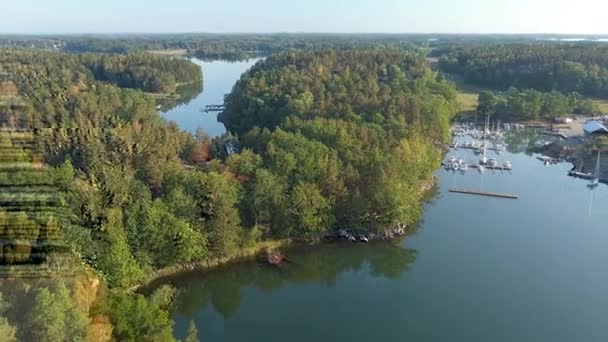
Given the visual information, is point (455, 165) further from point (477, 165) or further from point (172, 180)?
point (172, 180)

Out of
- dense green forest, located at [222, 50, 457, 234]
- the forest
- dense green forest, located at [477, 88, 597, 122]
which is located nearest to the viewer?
the forest

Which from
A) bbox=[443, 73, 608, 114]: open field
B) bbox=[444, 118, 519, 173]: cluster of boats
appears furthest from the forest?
bbox=[443, 73, 608, 114]: open field

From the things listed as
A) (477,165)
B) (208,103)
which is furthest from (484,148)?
(208,103)

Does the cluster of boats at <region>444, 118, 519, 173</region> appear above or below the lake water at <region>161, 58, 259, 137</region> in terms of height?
below

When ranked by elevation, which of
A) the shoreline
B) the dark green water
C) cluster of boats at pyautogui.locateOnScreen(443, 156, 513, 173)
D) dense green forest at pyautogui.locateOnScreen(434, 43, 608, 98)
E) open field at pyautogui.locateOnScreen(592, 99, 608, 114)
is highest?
dense green forest at pyautogui.locateOnScreen(434, 43, 608, 98)

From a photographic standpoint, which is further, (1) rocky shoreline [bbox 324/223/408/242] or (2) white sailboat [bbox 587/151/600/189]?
(2) white sailboat [bbox 587/151/600/189]

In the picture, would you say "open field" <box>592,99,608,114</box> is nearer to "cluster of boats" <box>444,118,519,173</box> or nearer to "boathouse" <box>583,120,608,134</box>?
"boathouse" <box>583,120,608,134</box>
